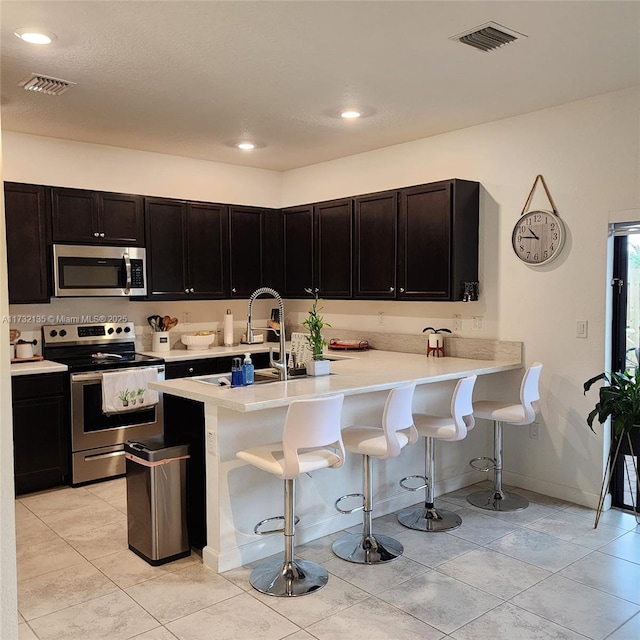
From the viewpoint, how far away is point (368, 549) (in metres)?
3.42

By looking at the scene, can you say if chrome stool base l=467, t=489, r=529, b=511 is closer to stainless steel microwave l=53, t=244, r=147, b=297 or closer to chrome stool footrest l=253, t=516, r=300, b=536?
chrome stool footrest l=253, t=516, r=300, b=536

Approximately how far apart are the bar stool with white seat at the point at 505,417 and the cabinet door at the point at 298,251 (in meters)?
2.24

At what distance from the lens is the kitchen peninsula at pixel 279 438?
3.21 metres

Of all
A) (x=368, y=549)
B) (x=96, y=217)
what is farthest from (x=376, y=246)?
(x=368, y=549)

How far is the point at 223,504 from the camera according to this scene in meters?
3.22

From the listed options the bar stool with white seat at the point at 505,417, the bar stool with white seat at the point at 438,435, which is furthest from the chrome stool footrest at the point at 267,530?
the bar stool with white seat at the point at 505,417

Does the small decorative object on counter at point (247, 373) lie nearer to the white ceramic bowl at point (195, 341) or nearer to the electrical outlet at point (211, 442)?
the electrical outlet at point (211, 442)

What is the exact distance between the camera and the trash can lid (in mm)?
3295

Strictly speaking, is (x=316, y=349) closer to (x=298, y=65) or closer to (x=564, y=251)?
(x=298, y=65)

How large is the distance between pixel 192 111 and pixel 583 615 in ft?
12.4

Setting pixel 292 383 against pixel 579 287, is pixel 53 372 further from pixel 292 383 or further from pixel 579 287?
pixel 579 287

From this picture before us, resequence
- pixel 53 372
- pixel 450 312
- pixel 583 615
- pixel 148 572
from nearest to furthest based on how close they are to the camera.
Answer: pixel 583 615, pixel 148 572, pixel 53 372, pixel 450 312

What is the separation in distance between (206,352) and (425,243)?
7.19ft

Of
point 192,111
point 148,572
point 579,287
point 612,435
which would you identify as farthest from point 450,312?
point 148,572
